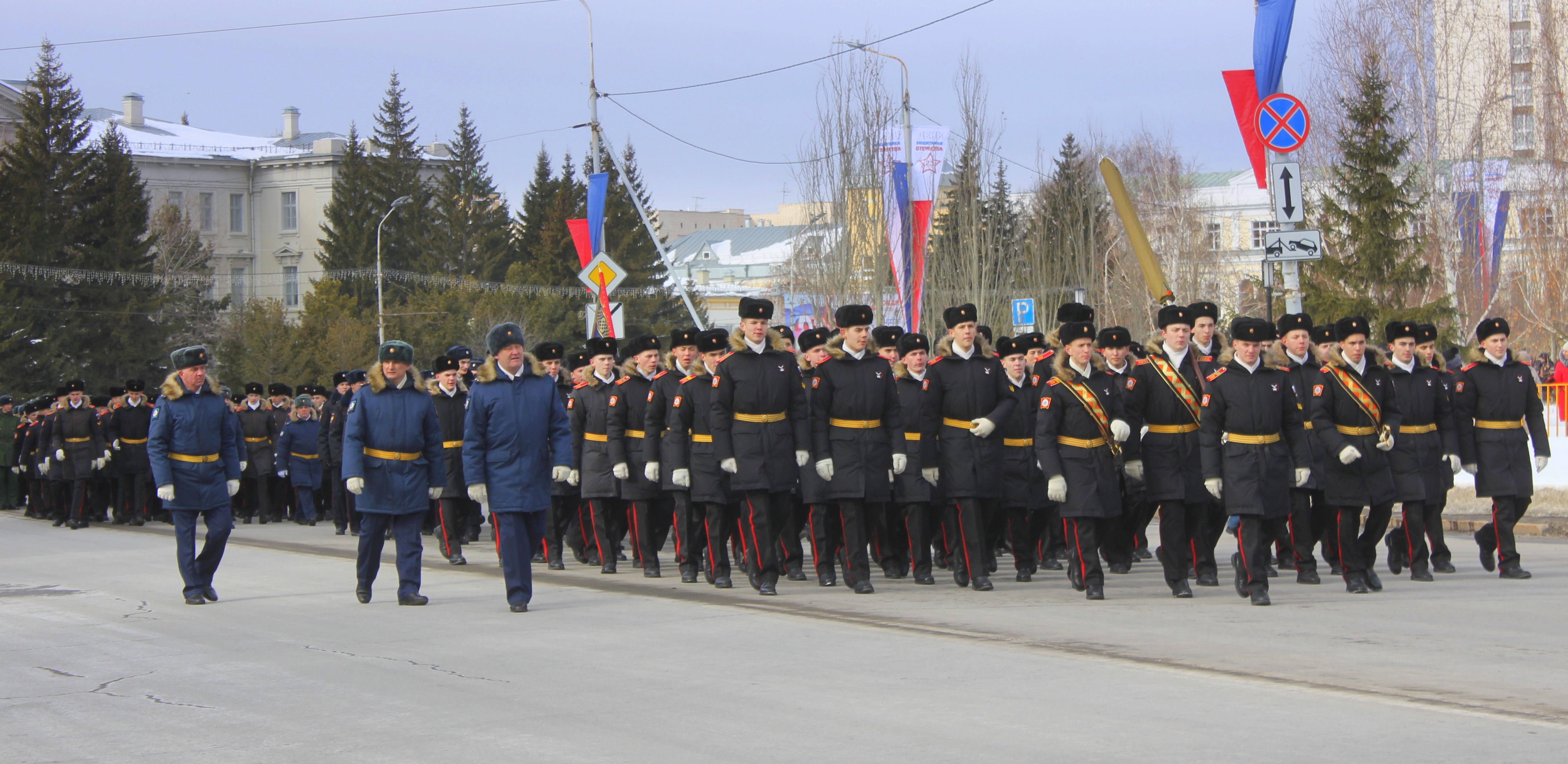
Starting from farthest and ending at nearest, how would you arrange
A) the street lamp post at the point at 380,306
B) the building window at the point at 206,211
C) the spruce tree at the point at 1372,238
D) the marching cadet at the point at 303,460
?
the building window at the point at 206,211
the street lamp post at the point at 380,306
the spruce tree at the point at 1372,238
the marching cadet at the point at 303,460

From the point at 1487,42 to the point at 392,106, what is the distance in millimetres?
55484

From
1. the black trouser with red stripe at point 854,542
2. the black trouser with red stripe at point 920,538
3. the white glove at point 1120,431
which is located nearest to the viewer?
the white glove at point 1120,431

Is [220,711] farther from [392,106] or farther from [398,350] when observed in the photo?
[392,106]

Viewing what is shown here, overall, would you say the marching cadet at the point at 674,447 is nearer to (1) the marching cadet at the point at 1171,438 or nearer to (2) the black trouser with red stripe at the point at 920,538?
(2) the black trouser with red stripe at the point at 920,538

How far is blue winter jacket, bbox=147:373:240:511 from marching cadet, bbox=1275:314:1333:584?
8.23 metres

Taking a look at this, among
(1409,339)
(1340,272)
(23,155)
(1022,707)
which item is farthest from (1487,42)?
(23,155)

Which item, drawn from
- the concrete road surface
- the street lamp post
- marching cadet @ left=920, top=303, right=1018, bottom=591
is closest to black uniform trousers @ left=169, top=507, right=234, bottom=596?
the concrete road surface

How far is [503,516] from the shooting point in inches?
438

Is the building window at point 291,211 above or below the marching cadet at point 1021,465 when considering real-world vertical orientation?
above

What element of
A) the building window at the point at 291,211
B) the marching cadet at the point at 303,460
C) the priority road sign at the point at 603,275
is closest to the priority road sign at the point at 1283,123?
the priority road sign at the point at 603,275

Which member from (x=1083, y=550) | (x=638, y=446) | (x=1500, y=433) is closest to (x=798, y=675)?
(x=1083, y=550)

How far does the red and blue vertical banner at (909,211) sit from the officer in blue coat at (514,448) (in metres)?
17.7

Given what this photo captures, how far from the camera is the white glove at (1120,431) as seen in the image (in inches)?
426

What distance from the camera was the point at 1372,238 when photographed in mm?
A: 32125
